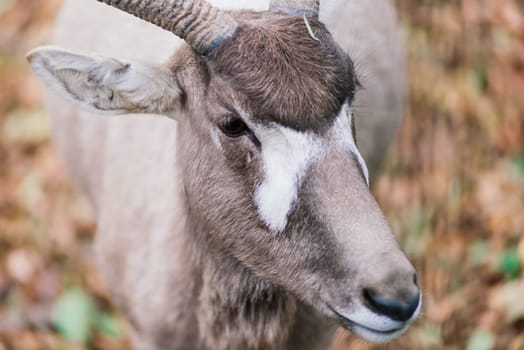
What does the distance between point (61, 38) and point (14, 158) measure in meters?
1.88

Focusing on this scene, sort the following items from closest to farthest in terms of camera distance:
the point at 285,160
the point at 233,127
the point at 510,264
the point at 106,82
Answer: the point at 285,160, the point at 233,127, the point at 106,82, the point at 510,264

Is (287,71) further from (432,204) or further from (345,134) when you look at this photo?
(432,204)

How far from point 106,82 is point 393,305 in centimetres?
135

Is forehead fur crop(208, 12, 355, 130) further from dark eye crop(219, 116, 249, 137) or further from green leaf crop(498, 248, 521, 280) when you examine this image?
green leaf crop(498, 248, 521, 280)

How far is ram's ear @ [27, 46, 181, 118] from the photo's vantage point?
3.61 meters

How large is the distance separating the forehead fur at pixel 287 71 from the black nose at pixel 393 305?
2.05ft

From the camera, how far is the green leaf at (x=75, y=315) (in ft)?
19.5

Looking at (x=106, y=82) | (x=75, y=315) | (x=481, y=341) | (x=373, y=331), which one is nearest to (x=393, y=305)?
(x=373, y=331)

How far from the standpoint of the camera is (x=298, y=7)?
378 centimetres

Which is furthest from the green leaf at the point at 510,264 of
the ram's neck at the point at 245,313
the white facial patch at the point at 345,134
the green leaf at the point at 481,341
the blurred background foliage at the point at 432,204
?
the white facial patch at the point at 345,134

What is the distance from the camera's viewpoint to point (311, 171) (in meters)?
3.44

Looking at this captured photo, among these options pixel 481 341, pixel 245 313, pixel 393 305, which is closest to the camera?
pixel 393 305

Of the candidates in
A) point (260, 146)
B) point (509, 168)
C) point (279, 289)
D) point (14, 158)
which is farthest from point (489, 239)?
point (14, 158)

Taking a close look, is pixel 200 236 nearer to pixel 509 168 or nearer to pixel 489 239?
pixel 489 239
